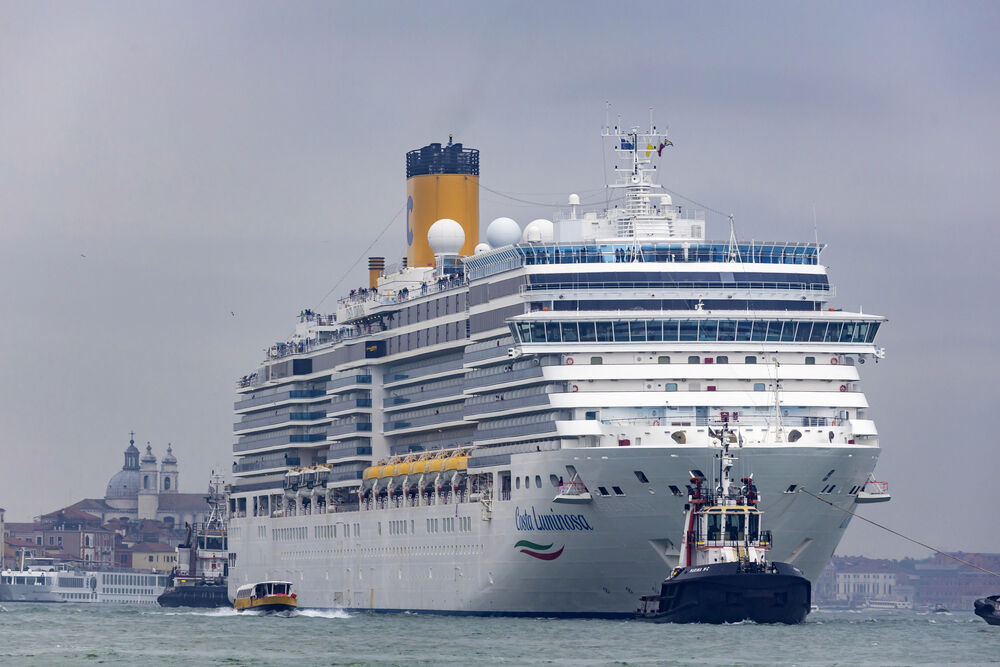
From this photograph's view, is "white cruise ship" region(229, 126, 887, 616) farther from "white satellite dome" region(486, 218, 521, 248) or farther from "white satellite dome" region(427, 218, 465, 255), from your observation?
"white satellite dome" region(427, 218, 465, 255)

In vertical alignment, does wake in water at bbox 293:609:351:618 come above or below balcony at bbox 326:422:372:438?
below

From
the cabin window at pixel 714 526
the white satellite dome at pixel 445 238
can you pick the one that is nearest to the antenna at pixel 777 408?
the cabin window at pixel 714 526

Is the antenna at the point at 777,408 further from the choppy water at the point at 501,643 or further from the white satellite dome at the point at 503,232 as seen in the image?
the white satellite dome at the point at 503,232

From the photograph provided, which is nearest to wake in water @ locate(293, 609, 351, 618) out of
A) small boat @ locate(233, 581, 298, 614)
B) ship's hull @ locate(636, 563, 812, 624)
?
small boat @ locate(233, 581, 298, 614)

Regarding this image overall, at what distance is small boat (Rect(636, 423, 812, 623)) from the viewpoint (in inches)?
3046

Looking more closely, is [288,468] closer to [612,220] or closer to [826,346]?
[612,220]

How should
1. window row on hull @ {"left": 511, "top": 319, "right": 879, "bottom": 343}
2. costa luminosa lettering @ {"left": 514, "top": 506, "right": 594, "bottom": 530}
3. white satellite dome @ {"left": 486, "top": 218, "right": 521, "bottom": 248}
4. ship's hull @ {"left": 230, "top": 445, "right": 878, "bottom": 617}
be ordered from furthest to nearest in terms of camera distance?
white satellite dome @ {"left": 486, "top": 218, "right": 521, "bottom": 248} → window row on hull @ {"left": 511, "top": 319, "right": 879, "bottom": 343} → costa luminosa lettering @ {"left": 514, "top": 506, "right": 594, "bottom": 530} → ship's hull @ {"left": 230, "top": 445, "right": 878, "bottom": 617}

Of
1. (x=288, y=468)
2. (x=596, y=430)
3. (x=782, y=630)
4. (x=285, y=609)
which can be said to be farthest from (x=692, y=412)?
(x=288, y=468)

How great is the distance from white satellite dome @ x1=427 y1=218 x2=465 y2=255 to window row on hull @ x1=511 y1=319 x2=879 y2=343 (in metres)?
23.3

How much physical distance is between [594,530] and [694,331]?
8757mm

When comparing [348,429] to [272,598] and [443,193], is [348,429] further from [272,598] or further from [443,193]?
[443,193]

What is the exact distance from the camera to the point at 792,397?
83562 mm

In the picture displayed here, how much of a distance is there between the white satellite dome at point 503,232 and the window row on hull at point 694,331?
15.7 meters

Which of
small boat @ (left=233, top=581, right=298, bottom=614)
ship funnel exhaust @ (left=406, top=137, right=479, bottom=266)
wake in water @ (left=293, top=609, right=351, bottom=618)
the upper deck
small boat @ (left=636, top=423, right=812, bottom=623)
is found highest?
ship funnel exhaust @ (left=406, top=137, right=479, bottom=266)
